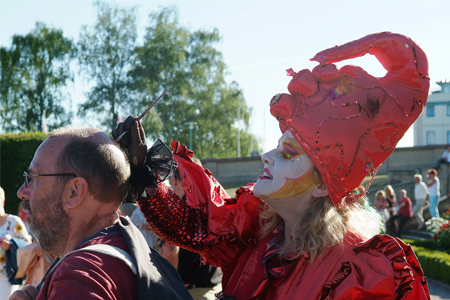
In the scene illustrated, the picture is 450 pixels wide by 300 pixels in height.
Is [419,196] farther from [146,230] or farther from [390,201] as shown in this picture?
[146,230]

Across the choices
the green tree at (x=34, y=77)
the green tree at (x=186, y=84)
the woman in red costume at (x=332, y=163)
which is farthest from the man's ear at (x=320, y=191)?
the green tree at (x=34, y=77)

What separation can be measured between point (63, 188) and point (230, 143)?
27.2 meters

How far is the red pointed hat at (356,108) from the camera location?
81.5 inches

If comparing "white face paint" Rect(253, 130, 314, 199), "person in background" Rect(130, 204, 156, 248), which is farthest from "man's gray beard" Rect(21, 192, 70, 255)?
"person in background" Rect(130, 204, 156, 248)

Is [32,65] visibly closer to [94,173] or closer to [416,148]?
[416,148]

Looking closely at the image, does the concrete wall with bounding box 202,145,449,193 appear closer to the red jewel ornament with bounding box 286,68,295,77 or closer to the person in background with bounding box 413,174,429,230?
the person in background with bounding box 413,174,429,230

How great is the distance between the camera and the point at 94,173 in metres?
1.76

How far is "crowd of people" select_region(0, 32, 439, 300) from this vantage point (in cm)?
174

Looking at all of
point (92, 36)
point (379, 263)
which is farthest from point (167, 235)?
point (92, 36)

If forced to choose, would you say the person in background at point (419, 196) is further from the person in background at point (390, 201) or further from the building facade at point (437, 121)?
the building facade at point (437, 121)

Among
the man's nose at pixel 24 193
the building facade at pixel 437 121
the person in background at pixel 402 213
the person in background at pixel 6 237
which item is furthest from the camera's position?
the building facade at pixel 437 121

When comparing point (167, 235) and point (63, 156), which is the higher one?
point (63, 156)

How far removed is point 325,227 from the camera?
2.13 metres

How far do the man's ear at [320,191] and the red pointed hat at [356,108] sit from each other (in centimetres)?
6
